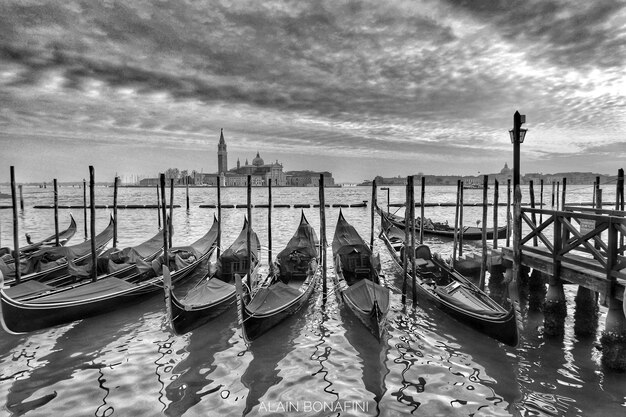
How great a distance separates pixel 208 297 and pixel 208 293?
208mm

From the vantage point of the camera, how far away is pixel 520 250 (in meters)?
7.80

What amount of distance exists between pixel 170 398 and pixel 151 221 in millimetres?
29347

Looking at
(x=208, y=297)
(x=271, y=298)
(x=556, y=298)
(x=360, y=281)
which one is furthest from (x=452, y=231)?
(x=208, y=297)

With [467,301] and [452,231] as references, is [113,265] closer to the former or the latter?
[467,301]

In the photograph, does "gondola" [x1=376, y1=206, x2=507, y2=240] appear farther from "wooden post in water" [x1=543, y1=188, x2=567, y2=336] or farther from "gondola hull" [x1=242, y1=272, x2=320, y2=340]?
"wooden post in water" [x1=543, y1=188, x2=567, y2=336]

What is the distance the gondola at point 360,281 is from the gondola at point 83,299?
4.82 meters

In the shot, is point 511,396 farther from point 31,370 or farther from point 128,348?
point 31,370

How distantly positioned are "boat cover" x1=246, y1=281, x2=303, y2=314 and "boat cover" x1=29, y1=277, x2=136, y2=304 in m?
3.46

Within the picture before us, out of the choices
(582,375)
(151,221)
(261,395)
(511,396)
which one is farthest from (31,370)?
(151,221)

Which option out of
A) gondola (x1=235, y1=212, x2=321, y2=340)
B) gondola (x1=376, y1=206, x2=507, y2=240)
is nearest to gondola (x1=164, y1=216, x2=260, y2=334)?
gondola (x1=235, y1=212, x2=321, y2=340)

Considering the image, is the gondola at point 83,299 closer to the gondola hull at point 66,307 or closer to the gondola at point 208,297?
the gondola hull at point 66,307

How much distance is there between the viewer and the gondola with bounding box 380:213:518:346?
21.9ft

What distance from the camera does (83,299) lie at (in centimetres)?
809

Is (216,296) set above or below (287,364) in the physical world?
above
